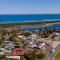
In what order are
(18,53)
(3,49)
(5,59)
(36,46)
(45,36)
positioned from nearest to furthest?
(5,59)
(18,53)
(3,49)
(36,46)
(45,36)

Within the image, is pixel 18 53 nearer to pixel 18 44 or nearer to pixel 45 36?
pixel 18 44

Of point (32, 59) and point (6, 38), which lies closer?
point (32, 59)

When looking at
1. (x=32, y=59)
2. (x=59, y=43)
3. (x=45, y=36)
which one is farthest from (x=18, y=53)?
(x=45, y=36)

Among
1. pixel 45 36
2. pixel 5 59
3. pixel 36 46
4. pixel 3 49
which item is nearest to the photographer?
pixel 5 59

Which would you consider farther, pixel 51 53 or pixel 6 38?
pixel 6 38

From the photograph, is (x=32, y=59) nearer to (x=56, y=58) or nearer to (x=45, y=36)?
(x=56, y=58)

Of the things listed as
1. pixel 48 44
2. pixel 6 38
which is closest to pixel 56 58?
pixel 48 44

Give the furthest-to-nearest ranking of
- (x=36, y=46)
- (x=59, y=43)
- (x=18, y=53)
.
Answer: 1. (x=59, y=43)
2. (x=36, y=46)
3. (x=18, y=53)

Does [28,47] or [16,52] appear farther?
[28,47]

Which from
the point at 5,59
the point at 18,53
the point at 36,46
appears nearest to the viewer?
the point at 5,59
